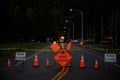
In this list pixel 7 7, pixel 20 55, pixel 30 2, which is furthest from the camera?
pixel 30 2

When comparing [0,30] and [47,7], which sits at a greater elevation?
[47,7]

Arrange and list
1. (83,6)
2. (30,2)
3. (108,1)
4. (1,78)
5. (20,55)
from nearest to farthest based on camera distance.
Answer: (1,78), (20,55), (108,1), (83,6), (30,2)

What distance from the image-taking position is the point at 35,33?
14175 centimetres

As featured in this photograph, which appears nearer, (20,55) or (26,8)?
(20,55)

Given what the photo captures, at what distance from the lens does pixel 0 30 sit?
295 ft

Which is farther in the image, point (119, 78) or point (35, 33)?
point (35, 33)

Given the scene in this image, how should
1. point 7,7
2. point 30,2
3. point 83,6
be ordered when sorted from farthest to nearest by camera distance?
point 30,2, point 83,6, point 7,7

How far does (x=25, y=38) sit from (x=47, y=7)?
161 feet

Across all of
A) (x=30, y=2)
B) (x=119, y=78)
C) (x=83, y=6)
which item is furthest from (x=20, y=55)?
(x=30, y=2)

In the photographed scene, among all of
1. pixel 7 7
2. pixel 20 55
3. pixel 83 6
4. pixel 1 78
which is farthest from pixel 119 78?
pixel 83 6

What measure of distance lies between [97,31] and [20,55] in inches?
3856

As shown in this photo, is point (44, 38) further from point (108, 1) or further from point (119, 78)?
point (119, 78)

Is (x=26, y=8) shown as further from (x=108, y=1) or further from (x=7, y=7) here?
(x=108, y=1)

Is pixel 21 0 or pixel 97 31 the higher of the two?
pixel 21 0
